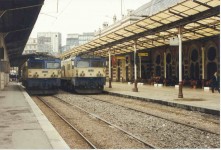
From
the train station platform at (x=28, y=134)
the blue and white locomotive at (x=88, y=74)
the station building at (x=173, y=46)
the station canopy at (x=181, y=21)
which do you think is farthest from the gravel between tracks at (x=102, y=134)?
the blue and white locomotive at (x=88, y=74)

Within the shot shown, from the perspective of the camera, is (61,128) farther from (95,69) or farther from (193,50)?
(193,50)

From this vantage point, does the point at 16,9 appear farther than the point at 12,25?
No

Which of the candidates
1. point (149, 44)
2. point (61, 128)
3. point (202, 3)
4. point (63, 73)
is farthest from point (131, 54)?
point (61, 128)

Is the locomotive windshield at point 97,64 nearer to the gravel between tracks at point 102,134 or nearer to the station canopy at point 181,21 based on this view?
the station canopy at point 181,21

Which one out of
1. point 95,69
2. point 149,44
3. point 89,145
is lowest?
point 89,145

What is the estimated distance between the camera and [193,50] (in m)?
31.3

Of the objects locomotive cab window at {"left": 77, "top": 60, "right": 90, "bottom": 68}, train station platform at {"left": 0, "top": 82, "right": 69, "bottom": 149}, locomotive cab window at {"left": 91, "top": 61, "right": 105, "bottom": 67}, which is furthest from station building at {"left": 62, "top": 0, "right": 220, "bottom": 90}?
train station platform at {"left": 0, "top": 82, "right": 69, "bottom": 149}

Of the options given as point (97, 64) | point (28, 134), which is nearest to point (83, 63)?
point (97, 64)

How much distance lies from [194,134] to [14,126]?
4.92 m

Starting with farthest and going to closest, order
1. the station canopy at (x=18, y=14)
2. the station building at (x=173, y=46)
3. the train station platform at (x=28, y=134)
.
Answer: the station canopy at (x=18, y=14), the station building at (x=173, y=46), the train station platform at (x=28, y=134)

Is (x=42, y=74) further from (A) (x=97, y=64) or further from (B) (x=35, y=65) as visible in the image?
(A) (x=97, y=64)

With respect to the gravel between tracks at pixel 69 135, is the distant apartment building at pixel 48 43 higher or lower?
higher

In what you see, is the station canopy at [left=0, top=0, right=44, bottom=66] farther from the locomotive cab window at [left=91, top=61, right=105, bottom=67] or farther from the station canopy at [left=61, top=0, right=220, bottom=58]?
the station canopy at [left=61, top=0, right=220, bottom=58]

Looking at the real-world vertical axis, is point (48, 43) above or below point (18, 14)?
above
